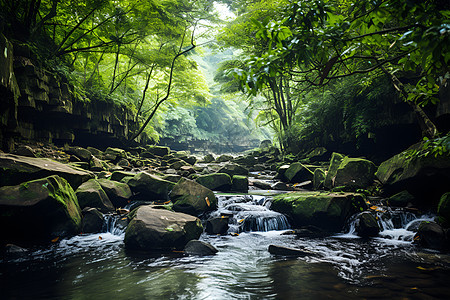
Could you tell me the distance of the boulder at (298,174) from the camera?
32.9ft

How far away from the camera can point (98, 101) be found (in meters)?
12.6

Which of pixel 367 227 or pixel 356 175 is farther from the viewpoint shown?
pixel 356 175

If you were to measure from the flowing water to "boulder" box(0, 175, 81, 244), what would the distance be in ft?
1.47

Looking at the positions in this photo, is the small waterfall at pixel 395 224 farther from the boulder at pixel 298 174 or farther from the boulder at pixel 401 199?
the boulder at pixel 298 174

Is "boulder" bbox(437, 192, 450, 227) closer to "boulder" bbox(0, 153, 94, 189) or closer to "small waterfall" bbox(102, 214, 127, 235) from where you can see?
"small waterfall" bbox(102, 214, 127, 235)

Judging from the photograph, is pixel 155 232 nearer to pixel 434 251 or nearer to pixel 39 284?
pixel 39 284

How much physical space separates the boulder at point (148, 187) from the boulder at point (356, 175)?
556 cm

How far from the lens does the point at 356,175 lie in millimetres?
7328

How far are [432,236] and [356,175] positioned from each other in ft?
11.0

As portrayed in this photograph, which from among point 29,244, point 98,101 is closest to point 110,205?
point 29,244

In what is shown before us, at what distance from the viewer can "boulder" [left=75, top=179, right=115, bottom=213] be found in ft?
18.4

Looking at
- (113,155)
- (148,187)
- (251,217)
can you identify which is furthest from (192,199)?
(113,155)

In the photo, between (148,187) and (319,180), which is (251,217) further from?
(319,180)

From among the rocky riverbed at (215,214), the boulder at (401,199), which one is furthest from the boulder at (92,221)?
the boulder at (401,199)
